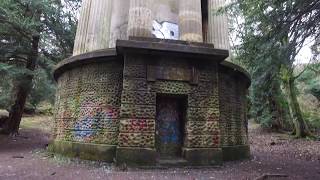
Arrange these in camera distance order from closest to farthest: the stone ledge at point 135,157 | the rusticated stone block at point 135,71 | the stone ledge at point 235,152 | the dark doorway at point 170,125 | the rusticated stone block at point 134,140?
the stone ledge at point 135,157 → the rusticated stone block at point 134,140 → the rusticated stone block at point 135,71 → the dark doorway at point 170,125 → the stone ledge at point 235,152

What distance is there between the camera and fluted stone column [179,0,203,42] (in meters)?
12.6

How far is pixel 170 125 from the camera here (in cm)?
1124

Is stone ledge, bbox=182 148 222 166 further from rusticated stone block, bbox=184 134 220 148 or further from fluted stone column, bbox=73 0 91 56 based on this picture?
fluted stone column, bbox=73 0 91 56

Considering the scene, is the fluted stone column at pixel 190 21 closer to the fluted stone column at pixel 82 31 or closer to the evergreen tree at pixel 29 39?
the fluted stone column at pixel 82 31

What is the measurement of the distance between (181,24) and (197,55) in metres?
2.48

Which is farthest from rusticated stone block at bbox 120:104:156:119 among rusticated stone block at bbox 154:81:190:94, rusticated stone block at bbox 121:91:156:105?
rusticated stone block at bbox 154:81:190:94

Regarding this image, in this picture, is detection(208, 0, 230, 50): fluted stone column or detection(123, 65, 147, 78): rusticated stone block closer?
detection(123, 65, 147, 78): rusticated stone block

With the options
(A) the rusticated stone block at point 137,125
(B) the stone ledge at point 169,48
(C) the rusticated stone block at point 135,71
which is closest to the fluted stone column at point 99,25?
(B) the stone ledge at point 169,48

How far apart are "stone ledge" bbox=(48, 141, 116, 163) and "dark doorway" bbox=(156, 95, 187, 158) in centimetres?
163

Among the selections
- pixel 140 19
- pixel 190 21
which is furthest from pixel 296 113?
pixel 140 19

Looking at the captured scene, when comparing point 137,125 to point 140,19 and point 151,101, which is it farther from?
point 140,19

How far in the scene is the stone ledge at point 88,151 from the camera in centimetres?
1052

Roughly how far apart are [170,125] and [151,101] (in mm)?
1331

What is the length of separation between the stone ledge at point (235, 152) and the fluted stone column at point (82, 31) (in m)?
7.15
